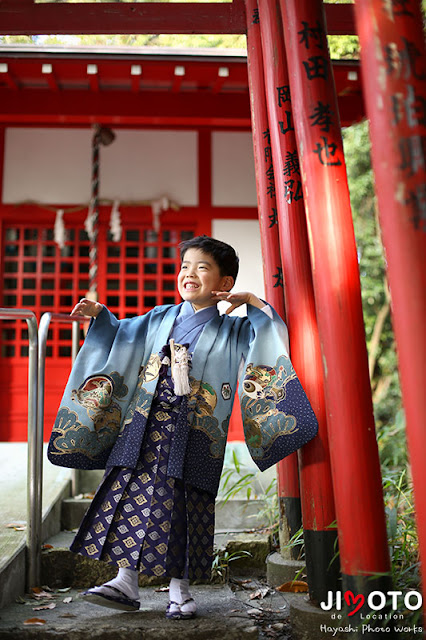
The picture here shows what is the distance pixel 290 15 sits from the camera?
94.9 inches

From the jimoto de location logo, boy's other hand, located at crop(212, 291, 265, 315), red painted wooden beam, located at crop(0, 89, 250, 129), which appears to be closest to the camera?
the jimoto de location logo

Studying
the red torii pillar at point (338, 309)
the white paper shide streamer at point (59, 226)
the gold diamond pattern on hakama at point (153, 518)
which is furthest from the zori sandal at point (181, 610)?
the white paper shide streamer at point (59, 226)

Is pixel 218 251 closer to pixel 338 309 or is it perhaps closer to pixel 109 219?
pixel 338 309

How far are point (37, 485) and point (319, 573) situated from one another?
4.73 ft

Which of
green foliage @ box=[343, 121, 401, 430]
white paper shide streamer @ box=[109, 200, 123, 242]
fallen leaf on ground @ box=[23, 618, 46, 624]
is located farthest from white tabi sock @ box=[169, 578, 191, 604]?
green foliage @ box=[343, 121, 401, 430]

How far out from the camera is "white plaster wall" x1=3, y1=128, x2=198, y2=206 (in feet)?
22.2

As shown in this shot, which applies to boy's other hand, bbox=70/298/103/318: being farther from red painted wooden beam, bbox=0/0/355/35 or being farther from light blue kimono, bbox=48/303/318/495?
red painted wooden beam, bbox=0/0/355/35

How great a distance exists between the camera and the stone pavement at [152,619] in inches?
92.8

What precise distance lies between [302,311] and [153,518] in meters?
1.13

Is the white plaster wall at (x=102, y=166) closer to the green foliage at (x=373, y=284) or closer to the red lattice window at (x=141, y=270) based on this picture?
the red lattice window at (x=141, y=270)

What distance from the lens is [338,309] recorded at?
7.25 feet

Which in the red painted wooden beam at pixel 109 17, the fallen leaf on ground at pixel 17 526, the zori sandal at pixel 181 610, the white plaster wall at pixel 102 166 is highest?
the white plaster wall at pixel 102 166

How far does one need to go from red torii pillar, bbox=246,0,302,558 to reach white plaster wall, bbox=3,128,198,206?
3337 millimetres

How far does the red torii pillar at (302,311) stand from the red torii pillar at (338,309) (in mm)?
292
